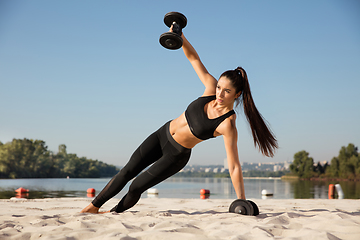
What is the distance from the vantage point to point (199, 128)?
9.29 feet

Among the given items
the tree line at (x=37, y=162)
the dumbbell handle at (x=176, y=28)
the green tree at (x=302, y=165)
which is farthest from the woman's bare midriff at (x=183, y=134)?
the green tree at (x=302, y=165)

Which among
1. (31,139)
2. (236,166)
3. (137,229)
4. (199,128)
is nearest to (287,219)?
(236,166)

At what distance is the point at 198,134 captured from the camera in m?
2.87

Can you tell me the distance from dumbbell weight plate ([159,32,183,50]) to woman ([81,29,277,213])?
30 centimetres

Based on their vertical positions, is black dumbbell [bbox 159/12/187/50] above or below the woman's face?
above

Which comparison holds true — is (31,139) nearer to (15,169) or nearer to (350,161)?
(15,169)

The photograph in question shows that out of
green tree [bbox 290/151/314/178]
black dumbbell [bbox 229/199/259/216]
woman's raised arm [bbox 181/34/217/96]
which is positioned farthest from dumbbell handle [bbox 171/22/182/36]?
green tree [bbox 290/151/314/178]

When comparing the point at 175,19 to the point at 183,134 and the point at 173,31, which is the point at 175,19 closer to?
the point at 173,31

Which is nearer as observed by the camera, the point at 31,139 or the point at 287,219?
the point at 287,219

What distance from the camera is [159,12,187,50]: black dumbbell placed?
9.75 feet

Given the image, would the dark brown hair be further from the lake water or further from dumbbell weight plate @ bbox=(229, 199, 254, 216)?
the lake water

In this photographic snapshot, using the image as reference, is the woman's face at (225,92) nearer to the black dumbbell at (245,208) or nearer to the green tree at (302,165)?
the black dumbbell at (245,208)

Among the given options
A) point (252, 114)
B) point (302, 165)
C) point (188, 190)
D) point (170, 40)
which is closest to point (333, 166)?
point (302, 165)

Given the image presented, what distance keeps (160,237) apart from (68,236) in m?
0.62
